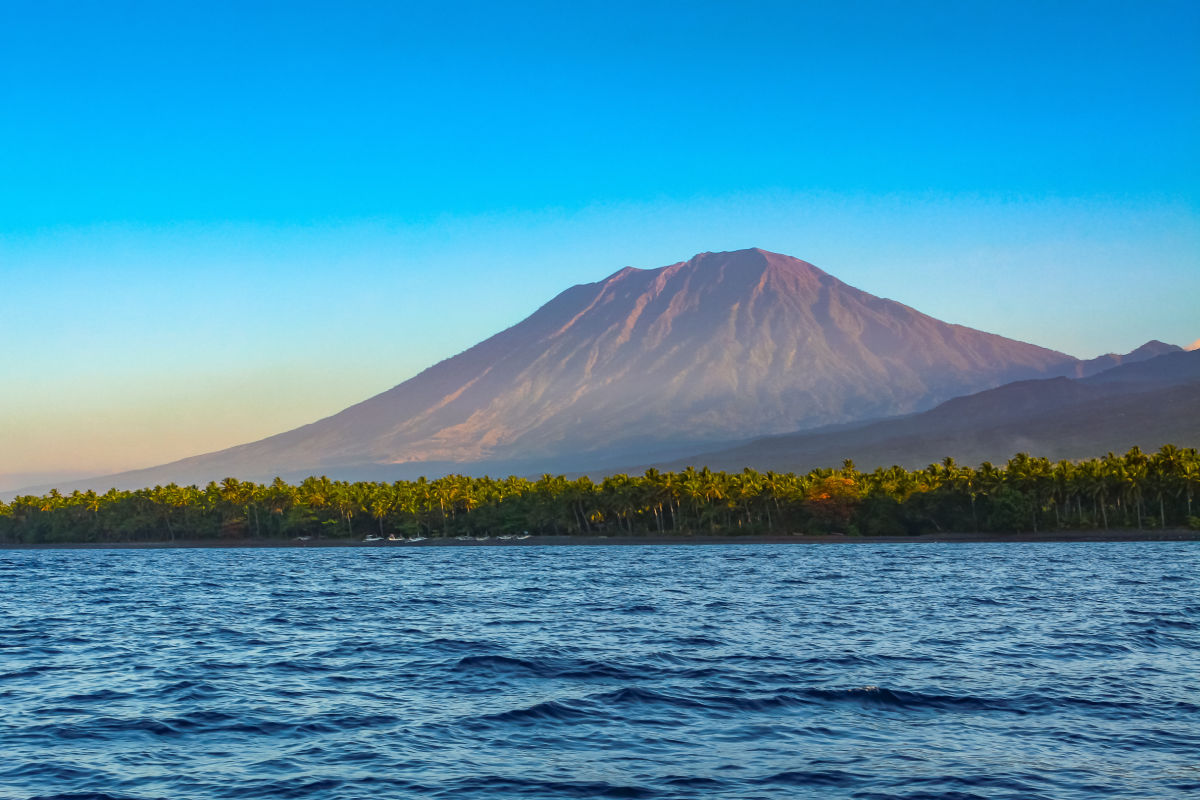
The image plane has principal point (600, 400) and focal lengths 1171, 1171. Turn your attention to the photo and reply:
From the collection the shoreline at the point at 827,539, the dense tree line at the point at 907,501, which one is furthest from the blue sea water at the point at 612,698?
the dense tree line at the point at 907,501

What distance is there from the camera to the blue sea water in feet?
70.5

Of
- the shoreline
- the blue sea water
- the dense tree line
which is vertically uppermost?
the dense tree line

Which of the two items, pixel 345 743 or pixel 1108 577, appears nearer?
pixel 345 743

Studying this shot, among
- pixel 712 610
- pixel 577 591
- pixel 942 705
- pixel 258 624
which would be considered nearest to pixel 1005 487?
pixel 577 591

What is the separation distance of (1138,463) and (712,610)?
134096 millimetres

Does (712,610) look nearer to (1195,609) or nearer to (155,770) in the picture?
(1195,609)

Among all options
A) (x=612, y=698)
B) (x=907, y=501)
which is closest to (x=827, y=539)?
(x=907, y=501)

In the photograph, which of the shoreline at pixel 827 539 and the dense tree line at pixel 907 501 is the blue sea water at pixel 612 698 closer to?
the shoreline at pixel 827 539

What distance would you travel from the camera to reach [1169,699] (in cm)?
2862

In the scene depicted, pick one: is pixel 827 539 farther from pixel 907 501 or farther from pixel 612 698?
pixel 612 698

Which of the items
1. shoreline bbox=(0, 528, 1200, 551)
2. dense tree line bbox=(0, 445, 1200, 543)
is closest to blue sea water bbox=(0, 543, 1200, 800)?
shoreline bbox=(0, 528, 1200, 551)

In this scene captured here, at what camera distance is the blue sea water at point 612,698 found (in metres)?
21.5

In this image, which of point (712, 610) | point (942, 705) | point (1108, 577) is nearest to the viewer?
point (942, 705)

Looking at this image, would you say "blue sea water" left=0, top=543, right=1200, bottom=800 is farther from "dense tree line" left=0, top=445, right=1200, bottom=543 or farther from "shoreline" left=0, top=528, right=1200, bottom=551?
"dense tree line" left=0, top=445, right=1200, bottom=543
